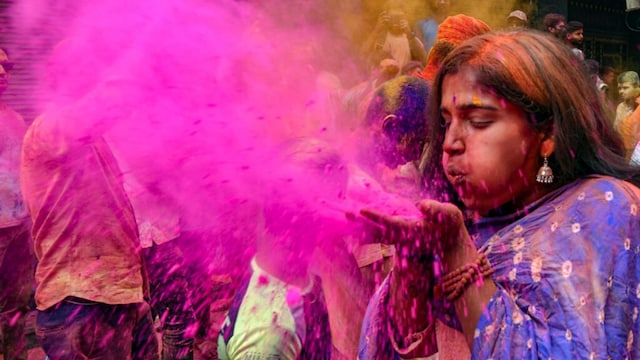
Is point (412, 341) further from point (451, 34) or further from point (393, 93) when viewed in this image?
point (451, 34)

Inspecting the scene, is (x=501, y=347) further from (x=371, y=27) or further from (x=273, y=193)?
(x=371, y=27)

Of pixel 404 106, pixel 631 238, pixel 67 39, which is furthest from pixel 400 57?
pixel 631 238

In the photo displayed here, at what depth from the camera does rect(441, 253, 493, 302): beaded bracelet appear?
1604mm

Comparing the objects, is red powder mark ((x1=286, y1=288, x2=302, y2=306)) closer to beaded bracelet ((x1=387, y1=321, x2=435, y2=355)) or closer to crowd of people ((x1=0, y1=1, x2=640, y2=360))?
crowd of people ((x1=0, y1=1, x2=640, y2=360))

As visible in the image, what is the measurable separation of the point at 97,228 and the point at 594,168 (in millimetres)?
2457

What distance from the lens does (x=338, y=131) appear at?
3027 millimetres

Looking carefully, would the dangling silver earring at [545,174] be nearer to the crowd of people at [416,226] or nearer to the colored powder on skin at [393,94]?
the crowd of people at [416,226]

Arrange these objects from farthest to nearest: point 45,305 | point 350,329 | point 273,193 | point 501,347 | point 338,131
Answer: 1. point 45,305
2. point 338,131
3. point 350,329
4. point 273,193
5. point 501,347

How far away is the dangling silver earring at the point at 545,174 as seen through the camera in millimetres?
1724

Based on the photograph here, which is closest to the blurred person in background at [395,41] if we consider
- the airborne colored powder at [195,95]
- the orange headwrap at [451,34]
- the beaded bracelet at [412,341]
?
the orange headwrap at [451,34]

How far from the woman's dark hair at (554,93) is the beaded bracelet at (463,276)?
0.32 m

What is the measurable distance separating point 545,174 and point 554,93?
0.20 meters

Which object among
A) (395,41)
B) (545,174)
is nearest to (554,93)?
(545,174)

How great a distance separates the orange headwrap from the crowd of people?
41 mm
